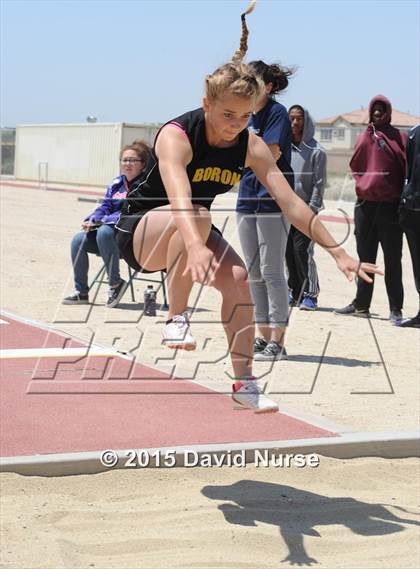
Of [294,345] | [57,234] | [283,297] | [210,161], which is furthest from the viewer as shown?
[57,234]

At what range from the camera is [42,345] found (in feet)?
31.4

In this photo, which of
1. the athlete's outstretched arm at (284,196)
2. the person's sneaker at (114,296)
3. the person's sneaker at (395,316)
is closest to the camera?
the athlete's outstretched arm at (284,196)

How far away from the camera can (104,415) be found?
7.25 m

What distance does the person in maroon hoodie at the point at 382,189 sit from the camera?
11.6 metres

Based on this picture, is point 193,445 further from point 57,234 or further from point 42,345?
point 57,234

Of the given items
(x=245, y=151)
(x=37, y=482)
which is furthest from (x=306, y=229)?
(x=37, y=482)

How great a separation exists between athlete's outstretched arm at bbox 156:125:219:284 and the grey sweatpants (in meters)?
3.93

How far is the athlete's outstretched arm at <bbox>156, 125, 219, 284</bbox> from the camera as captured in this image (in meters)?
4.45

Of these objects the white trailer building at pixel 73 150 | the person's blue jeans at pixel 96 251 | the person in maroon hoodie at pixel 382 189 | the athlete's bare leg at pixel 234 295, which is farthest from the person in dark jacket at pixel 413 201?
the white trailer building at pixel 73 150

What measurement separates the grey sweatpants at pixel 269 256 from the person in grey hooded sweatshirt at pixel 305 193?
2.36 meters

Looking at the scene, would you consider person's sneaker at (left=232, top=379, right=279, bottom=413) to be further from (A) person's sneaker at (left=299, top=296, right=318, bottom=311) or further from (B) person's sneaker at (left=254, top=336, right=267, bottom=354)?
(A) person's sneaker at (left=299, top=296, right=318, bottom=311)

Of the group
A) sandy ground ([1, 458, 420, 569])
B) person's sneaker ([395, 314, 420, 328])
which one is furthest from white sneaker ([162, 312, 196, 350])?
person's sneaker ([395, 314, 420, 328])

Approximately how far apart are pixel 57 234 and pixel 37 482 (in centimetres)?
1459

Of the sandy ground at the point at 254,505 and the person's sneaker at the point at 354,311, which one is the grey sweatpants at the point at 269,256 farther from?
the person's sneaker at the point at 354,311
